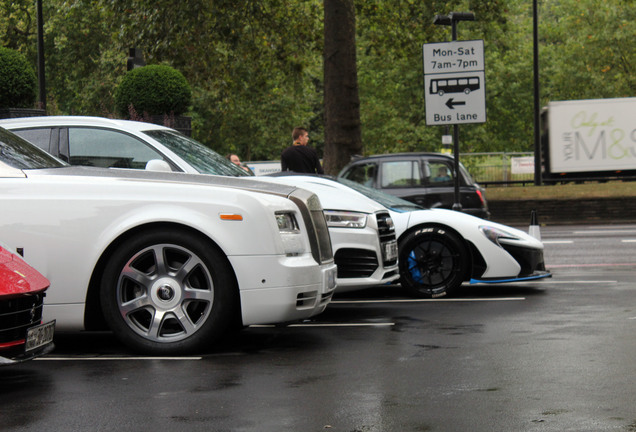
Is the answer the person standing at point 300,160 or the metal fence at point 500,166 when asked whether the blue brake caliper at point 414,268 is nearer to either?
the person standing at point 300,160

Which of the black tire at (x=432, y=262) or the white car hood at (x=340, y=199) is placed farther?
the black tire at (x=432, y=262)

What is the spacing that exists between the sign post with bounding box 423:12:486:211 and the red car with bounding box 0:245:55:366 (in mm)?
11265

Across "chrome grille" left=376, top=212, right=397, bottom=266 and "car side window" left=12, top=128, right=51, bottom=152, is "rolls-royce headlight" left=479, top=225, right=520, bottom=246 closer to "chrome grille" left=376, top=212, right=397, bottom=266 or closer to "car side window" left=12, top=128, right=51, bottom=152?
"chrome grille" left=376, top=212, right=397, bottom=266

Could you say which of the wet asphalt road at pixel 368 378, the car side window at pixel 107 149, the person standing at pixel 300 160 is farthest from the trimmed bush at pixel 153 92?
the wet asphalt road at pixel 368 378

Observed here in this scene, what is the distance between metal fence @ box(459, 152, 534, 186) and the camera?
40312 mm

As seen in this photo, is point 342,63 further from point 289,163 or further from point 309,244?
point 309,244

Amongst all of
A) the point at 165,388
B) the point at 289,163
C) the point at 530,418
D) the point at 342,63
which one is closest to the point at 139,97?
the point at 289,163

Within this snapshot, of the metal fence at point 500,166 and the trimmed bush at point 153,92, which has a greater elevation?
the trimmed bush at point 153,92

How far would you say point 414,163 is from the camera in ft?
62.3

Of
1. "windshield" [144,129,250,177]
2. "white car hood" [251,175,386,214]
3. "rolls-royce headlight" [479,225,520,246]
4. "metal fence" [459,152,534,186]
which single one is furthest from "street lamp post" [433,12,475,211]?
"metal fence" [459,152,534,186]

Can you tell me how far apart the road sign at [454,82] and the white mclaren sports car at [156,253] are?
9.73 meters

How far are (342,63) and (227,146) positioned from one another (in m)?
28.9

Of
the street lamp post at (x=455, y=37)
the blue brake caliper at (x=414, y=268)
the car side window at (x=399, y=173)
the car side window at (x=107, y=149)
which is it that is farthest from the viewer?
the car side window at (x=399, y=173)

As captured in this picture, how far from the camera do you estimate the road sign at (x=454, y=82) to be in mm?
16453
